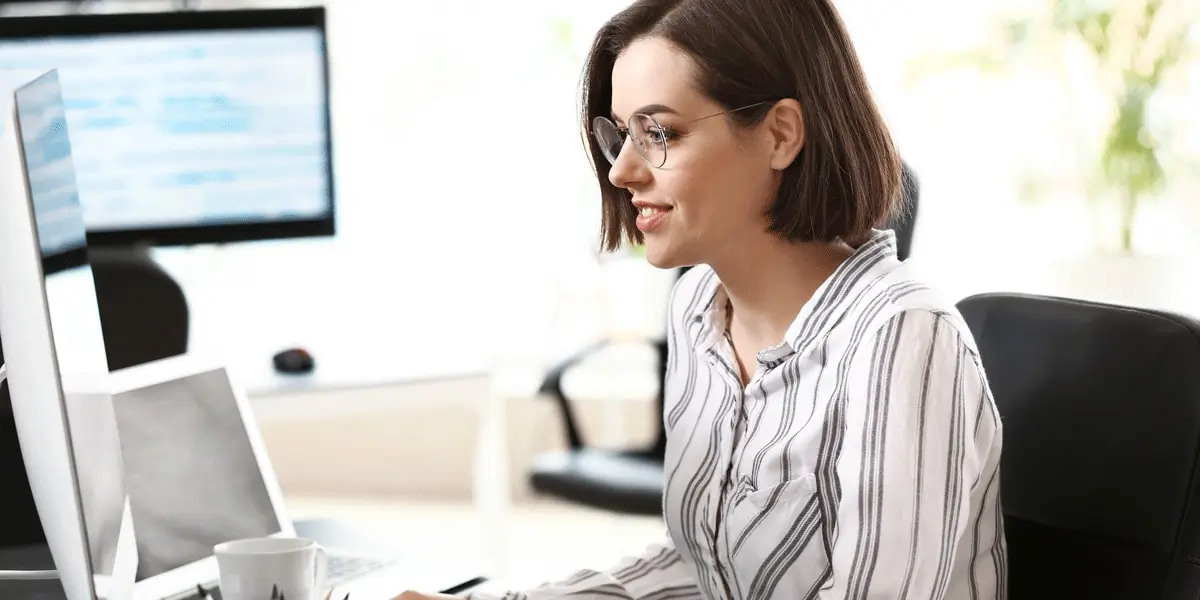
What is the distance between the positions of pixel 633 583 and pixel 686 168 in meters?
0.42

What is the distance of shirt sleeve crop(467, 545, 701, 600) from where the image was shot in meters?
1.21

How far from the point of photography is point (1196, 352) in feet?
3.40

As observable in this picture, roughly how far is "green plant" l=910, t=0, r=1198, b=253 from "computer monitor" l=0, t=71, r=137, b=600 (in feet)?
9.74

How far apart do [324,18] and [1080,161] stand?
2.09m

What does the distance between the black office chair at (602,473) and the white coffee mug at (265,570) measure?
1.69 m

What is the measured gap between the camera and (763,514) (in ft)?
3.84

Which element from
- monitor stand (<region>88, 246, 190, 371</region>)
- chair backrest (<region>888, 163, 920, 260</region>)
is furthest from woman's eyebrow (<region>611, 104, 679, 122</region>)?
monitor stand (<region>88, 246, 190, 371</region>)

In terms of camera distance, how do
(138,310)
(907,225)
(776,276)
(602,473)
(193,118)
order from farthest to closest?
(193,118), (602,473), (138,310), (907,225), (776,276)

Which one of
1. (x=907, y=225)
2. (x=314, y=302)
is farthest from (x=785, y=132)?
(x=314, y=302)

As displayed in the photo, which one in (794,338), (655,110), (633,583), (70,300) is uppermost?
(655,110)

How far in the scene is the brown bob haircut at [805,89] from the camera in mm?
1166

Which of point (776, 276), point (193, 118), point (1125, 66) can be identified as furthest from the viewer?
point (1125, 66)

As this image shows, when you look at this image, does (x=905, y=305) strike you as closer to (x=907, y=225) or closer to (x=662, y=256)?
(x=662, y=256)

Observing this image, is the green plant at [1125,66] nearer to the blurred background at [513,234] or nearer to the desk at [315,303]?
the blurred background at [513,234]
